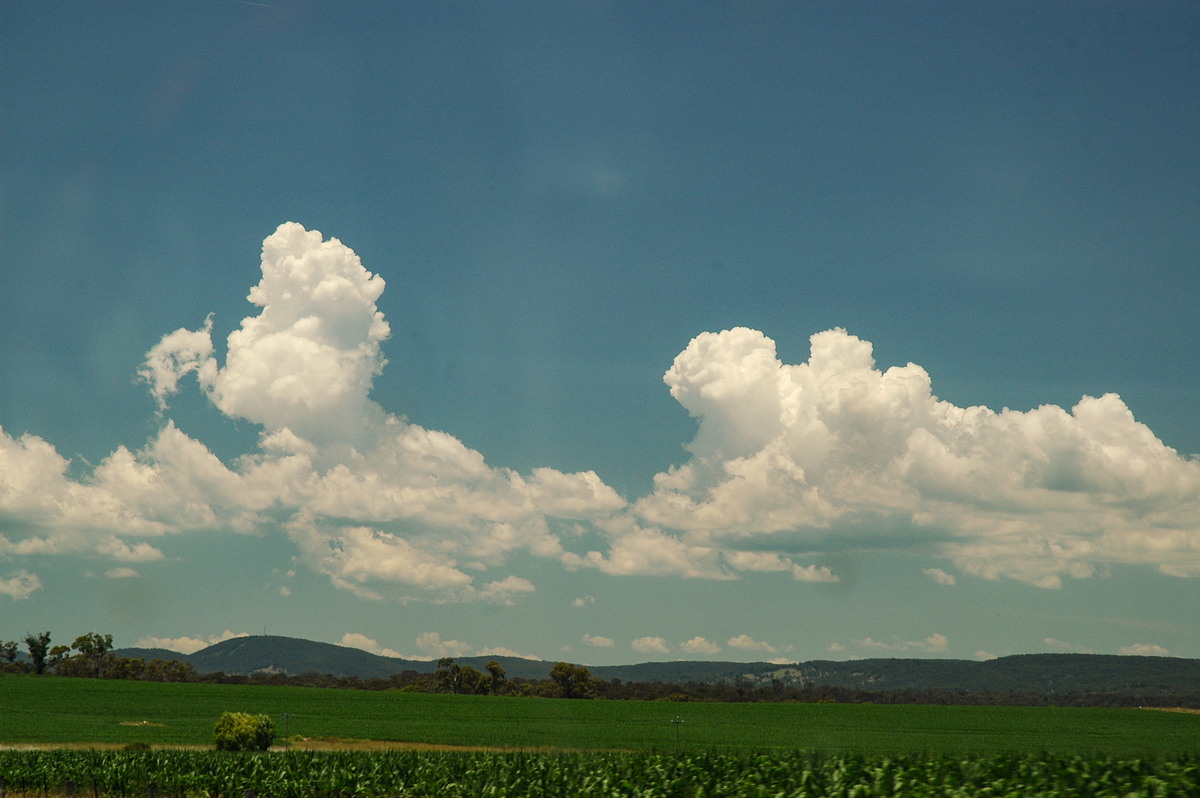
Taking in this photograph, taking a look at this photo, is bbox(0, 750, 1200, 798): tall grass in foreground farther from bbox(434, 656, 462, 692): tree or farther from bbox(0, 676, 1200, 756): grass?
bbox(434, 656, 462, 692): tree

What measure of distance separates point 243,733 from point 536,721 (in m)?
47.6

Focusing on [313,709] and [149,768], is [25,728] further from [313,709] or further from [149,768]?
[149,768]

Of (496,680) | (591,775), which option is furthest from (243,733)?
(496,680)

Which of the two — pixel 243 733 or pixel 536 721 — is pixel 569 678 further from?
pixel 243 733

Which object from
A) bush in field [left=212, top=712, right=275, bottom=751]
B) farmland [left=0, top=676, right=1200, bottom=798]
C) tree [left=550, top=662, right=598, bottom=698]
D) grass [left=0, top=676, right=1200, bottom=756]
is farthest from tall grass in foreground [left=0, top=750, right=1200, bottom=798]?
tree [left=550, top=662, right=598, bottom=698]

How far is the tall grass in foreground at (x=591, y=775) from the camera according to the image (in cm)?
1557

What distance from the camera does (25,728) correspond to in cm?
7069

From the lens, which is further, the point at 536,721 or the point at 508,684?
the point at 508,684

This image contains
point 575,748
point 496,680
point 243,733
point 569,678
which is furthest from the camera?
point 496,680

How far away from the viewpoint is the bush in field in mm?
45625

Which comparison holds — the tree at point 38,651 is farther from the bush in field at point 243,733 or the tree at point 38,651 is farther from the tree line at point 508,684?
the bush in field at point 243,733

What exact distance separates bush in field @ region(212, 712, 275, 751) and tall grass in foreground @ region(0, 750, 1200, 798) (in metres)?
11.1

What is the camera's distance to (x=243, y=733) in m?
45.9

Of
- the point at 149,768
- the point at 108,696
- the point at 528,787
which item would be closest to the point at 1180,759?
the point at 528,787
